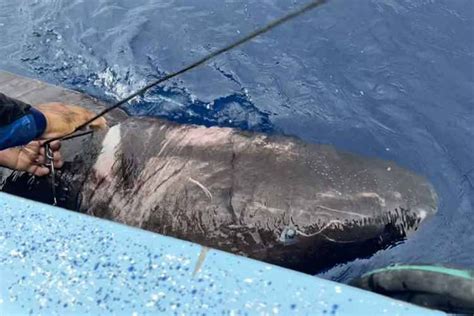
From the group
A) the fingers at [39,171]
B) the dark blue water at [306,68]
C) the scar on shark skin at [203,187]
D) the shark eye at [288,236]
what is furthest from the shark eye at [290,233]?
the fingers at [39,171]

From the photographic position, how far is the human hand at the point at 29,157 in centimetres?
377

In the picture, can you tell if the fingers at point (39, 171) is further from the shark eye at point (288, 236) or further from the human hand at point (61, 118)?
the shark eye at point (288, 236)

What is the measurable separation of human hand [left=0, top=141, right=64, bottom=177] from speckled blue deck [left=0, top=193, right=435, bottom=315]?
4.72ft

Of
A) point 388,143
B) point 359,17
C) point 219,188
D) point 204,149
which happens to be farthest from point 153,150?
point 359,17

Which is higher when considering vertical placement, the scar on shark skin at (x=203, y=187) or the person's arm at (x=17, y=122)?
the person's arm at (x=17, y=122)

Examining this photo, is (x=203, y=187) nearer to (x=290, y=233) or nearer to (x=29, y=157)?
(x=290, y=233)

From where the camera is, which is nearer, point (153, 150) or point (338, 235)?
point (338, 235)

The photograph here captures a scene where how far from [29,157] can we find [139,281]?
1.88m

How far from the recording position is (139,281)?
2.21 m

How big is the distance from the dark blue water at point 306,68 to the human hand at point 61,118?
930mm

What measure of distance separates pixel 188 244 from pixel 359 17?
3.74 m

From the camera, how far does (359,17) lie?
18.2 feet

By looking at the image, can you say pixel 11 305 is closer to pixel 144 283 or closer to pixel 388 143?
pixel 144 283

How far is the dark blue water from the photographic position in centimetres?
455
